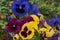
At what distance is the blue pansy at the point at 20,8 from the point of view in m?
2.45

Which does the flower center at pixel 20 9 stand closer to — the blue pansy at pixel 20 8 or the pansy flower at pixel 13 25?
the blue pansy at pixel 20 8

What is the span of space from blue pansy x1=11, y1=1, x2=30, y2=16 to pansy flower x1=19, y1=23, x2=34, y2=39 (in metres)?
0.20

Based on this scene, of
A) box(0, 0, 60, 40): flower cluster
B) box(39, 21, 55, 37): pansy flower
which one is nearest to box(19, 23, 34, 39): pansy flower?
box(0, 0, 60, 40): flower cluster

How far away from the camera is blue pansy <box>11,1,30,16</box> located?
2451 mm

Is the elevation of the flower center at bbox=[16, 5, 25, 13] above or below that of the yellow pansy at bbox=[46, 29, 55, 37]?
above

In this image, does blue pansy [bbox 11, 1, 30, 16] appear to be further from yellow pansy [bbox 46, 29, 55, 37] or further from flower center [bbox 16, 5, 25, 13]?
yellow pansy [bbox 46, 29, 55, 37]

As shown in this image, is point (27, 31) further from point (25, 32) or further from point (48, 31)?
point (48, 31)

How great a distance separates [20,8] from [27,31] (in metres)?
0.29

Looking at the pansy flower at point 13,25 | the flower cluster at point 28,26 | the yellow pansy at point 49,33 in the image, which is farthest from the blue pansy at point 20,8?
the yellow pansy at point 49,33

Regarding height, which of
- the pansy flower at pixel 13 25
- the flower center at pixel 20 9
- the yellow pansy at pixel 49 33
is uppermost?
the flower center at pixel 20 9

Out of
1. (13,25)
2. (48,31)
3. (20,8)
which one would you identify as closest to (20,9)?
(20,8)

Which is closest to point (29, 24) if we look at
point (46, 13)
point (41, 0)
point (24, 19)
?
point (24, 19)

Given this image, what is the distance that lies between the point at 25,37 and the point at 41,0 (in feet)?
3.43

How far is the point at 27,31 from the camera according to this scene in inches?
89.8
